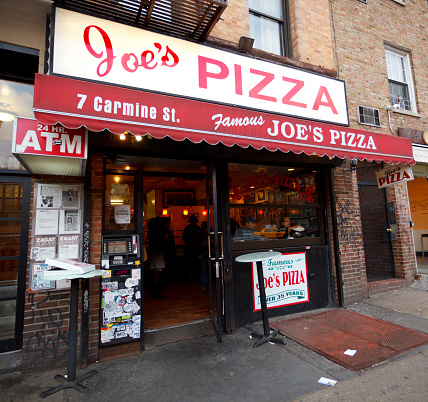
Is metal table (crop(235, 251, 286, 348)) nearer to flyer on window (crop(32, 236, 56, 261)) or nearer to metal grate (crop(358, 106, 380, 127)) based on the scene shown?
flyer on window (crop(32, 236, 56, 261))

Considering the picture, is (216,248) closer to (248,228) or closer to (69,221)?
(248,228)

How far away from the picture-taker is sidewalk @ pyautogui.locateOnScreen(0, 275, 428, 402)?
2717 mm

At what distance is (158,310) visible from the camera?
5176 mm

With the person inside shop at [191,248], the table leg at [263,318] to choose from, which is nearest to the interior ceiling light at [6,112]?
the table leg at [263,318]

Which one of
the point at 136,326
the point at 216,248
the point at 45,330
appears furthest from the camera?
the point at 216,248

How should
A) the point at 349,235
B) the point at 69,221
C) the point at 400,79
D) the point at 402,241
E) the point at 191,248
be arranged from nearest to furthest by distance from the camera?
1. the point at 69,221
2. the point at 349,235
3. the point at 402,241
4. the point at 191,248
5. the point at 400,79

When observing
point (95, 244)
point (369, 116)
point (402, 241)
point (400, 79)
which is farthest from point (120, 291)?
point (400, 79)

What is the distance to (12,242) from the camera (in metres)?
3.57

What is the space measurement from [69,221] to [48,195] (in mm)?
421

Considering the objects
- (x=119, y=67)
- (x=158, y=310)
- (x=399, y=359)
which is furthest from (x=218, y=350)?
(x=119, y=67)

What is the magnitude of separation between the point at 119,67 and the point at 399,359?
5.10 m

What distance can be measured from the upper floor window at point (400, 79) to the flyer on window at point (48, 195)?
8.28m

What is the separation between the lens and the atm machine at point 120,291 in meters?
3.55

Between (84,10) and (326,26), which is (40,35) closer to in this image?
(84,10)
